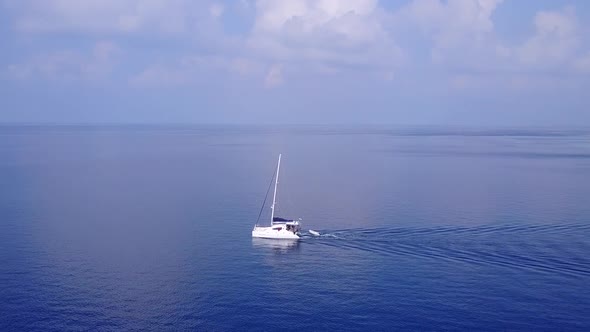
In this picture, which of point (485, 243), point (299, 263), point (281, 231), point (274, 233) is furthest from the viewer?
point (274, 233)

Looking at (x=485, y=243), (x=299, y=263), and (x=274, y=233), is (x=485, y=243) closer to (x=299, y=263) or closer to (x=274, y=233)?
(x=299, y=263)

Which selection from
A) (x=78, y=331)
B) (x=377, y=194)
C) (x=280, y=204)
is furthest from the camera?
(x=377, y=194)

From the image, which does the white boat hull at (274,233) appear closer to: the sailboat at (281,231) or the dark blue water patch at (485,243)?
the sailboat at (281,231)

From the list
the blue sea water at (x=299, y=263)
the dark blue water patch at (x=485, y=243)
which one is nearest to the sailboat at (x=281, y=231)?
the blue sea water at (x=299, y=263)

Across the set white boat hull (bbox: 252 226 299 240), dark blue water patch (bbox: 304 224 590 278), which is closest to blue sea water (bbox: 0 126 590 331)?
dark blue water patch (bbox: 304 224 590 278)

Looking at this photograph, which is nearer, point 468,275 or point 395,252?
point 468,275

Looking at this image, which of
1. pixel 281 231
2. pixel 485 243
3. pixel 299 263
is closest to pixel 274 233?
pixel 281 231

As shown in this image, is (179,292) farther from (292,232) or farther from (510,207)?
(510,207)

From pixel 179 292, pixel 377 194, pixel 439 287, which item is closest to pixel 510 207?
pixel 377 194
